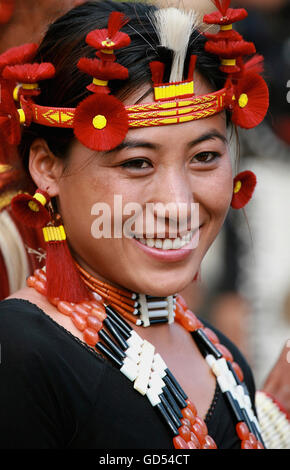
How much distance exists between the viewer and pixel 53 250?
1878 millimetres

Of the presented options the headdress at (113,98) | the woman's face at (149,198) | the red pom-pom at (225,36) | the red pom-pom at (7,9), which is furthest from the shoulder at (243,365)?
the red pom-pom at (7,9)

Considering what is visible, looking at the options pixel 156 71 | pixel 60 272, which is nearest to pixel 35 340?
pixel 60 272

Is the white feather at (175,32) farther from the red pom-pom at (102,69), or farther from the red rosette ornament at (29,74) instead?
the red rosette ornament at (29,74)

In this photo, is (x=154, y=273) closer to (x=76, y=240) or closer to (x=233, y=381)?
(x=76, y=240)

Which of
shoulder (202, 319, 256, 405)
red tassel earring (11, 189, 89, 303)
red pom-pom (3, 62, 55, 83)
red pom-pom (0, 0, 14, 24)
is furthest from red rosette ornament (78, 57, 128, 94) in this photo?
shoulder (202, 319, 256, 405)

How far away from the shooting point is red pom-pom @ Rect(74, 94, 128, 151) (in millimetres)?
1672

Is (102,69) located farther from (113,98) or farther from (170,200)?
(170,200)

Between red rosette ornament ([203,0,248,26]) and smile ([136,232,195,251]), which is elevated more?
red rosette ornament ([203,0,248,26])

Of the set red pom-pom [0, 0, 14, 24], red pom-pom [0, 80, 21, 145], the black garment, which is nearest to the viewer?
the black garment

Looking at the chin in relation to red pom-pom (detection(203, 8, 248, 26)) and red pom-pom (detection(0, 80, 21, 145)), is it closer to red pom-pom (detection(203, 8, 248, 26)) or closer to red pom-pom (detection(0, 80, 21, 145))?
red pom-pom (detection(0, 80, 21, 145))

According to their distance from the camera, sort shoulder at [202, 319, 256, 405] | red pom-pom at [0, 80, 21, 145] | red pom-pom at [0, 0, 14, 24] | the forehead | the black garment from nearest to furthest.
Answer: the black garment
the forehead
red pom-pom at [0, 80, 21, 145]
shoulder at [202, 319, 256, 405]
red pom-pom at [0, 0, 14, 24]

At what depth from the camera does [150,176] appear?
69.0 inches
